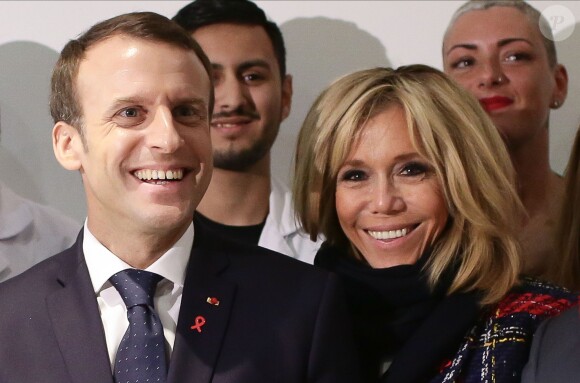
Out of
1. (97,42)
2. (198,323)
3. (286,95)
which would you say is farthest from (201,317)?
(286,95)

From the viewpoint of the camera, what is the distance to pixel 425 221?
1.62 metres

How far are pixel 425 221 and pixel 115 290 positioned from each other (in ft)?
1.78

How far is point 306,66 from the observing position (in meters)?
2.08

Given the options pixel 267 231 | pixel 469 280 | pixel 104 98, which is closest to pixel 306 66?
pixel 267 231

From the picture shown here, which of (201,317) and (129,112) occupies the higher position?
(129,112)

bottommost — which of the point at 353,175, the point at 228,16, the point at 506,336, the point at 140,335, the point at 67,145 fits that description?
the point at 506,336

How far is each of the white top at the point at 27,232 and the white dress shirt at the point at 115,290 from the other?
53cm

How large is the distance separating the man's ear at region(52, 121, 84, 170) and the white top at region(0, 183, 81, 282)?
1.69ft

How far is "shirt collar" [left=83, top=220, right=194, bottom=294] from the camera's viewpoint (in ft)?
4.36

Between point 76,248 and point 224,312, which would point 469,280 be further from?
point 76,248

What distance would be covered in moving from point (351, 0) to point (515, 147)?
454mm

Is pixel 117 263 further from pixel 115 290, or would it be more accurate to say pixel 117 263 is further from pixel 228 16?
pixel 228 16

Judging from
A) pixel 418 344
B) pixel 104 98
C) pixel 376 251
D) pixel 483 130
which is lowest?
pixel 418 344

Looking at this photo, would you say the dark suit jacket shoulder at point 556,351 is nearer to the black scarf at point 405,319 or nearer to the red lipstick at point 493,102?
the black scarf at point 405,319
